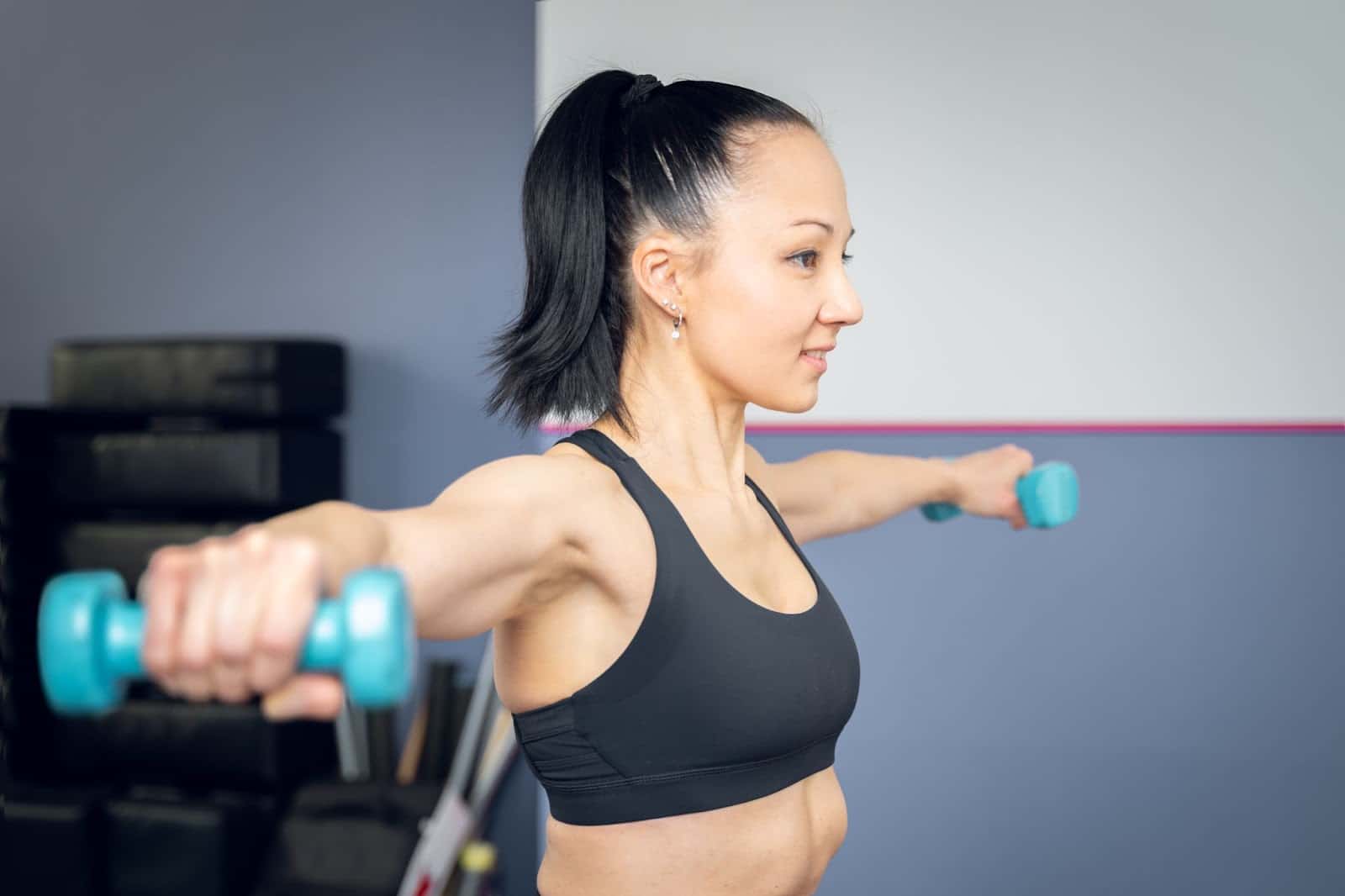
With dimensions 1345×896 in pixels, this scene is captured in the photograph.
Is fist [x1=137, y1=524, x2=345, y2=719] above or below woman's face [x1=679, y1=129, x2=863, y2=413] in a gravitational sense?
below

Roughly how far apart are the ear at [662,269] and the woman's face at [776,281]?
0.04 feet

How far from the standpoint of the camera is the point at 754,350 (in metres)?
1.09

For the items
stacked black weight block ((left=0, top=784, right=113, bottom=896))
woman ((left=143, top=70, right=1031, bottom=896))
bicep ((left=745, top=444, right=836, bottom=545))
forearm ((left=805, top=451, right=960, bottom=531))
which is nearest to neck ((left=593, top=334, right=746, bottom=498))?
woman ((left=143, top=70, right=1031, bottom=896))

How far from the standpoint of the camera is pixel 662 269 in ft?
3.60

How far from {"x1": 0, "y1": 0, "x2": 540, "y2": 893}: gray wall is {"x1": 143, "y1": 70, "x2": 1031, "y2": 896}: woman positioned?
158cm

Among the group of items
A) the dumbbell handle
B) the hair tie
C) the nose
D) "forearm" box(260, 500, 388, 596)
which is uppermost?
the hair tie

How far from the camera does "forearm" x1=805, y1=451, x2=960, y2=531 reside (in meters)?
1.54

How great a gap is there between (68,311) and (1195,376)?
277 centimetres

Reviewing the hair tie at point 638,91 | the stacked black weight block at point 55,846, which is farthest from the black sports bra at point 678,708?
the stacked black weight block at point 55,846

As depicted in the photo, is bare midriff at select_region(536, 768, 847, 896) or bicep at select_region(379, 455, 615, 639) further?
bare midriff at select_region(536, 768, 847, 896)

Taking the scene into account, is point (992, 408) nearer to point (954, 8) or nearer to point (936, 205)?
point (936, 205)

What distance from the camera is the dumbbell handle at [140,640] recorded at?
1.82 ft

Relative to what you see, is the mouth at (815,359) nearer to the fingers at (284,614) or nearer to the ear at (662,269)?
the ear at (662,269)

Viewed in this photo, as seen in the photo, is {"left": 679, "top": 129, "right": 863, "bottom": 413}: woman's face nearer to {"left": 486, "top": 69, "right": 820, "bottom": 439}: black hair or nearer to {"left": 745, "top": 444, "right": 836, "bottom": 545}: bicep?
{"left": 486, "top": 69, "right": 820, "bottom": 439}: black hair
